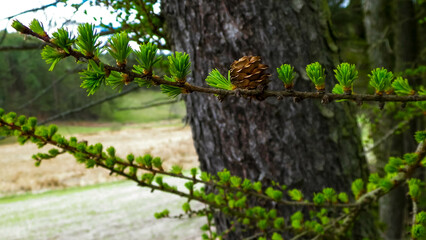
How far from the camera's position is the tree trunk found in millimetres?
1524

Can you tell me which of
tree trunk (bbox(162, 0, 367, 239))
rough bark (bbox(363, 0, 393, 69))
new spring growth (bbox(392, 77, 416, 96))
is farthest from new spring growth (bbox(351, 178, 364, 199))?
rough bark (bbox(363, 0, 393, 69))

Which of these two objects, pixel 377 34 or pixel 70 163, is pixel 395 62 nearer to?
pixel 377 34

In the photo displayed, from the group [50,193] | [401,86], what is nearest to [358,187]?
[401,86]

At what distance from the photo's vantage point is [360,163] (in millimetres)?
1775

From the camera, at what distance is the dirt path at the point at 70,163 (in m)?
9.53

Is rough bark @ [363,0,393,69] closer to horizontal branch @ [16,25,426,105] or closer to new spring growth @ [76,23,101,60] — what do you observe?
horizontal branch @ [16,25,426,105]

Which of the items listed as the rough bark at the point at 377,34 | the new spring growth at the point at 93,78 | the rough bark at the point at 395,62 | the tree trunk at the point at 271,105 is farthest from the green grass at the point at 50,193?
the new spring growth at the point at 93,78

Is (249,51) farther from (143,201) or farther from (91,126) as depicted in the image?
(91,126)

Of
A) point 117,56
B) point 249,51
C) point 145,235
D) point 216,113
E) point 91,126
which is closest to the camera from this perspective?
point 117,56

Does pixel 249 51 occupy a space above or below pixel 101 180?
above

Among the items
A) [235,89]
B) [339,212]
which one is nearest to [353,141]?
[339,212]

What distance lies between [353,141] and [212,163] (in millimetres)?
751

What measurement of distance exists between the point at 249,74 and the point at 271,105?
42.0 inches

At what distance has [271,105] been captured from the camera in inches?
61.7
